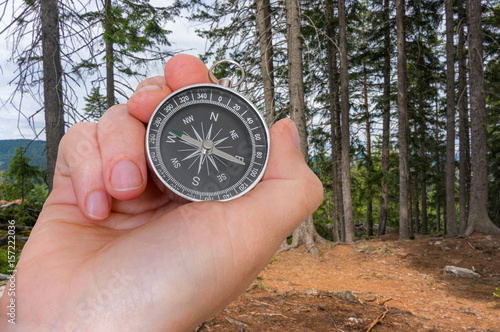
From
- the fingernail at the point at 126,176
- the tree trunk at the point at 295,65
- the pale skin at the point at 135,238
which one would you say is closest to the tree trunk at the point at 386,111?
the tree trunk at the point at 295,65

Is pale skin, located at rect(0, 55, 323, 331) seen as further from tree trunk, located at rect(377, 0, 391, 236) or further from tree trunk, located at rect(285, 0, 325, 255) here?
tree trunk, located at rect(377, 0, 391, 236)

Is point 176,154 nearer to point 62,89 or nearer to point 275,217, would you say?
point 275,217

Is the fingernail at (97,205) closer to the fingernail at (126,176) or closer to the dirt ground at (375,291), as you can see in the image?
the fingernail at (126,176)

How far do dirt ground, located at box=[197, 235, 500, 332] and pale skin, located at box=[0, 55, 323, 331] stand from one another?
2581 millimetres

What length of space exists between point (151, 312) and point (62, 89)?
22.4 feet

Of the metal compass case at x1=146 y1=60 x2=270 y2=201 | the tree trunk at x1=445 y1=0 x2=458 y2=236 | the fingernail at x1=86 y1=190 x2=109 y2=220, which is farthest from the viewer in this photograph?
the tree trunk at x1=445 y1=0 x2=458 y2=236

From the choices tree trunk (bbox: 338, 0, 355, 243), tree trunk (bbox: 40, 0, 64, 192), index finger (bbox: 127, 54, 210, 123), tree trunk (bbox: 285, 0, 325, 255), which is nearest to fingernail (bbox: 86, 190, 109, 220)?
index finger (bbox: 127, 54, 210, 123)

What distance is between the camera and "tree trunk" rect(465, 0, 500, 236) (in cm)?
1183

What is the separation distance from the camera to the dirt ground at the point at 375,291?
457 cm

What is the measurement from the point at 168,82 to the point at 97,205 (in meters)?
0.86

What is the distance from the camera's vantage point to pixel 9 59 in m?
6.61

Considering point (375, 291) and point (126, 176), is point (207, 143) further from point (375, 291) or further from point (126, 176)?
point (375, 291)

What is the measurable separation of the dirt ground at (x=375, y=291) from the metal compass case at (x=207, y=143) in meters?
2.58

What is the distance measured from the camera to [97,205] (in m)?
1.64
